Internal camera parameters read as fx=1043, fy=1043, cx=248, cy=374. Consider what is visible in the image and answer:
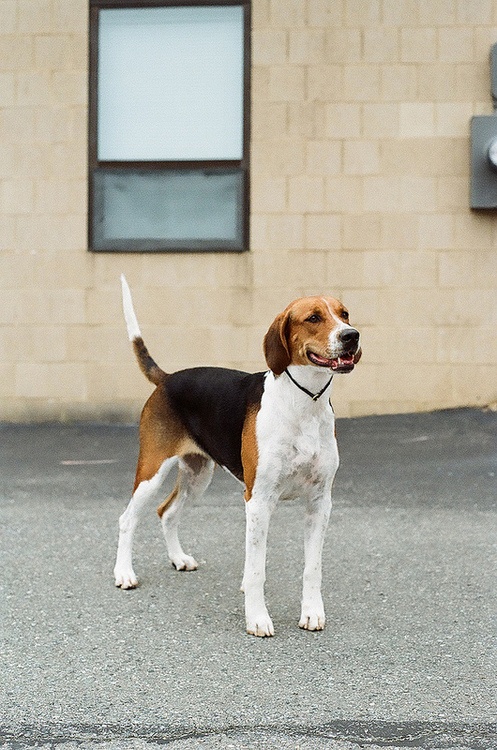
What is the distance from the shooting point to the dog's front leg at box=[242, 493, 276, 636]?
16.2 ft

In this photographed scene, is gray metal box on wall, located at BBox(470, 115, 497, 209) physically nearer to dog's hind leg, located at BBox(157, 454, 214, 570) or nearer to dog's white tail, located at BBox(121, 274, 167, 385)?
dog's white tail, located at BBox(121, 274, 167, 385)

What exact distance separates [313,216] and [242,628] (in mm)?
6879

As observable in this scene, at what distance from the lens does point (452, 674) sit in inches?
173

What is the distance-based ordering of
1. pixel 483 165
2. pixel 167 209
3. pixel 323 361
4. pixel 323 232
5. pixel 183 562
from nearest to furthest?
pixel 323 361
pixel 183 562
pixel 483 165
pixel 323 232
pixel 167 209

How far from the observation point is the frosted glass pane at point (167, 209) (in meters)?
11.4

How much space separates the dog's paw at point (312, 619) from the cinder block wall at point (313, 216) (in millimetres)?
6251

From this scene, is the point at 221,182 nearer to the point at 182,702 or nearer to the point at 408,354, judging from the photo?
the point at 408,354

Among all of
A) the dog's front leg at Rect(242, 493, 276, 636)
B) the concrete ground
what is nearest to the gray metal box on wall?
the concrete ground

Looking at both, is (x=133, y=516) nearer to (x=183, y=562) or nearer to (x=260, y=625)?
(x=183, y=562)

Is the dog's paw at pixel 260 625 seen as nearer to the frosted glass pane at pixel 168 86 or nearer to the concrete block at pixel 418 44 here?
the frosted glass pane at pixel 168 86

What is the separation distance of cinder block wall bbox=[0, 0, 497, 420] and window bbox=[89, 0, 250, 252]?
0.18 m

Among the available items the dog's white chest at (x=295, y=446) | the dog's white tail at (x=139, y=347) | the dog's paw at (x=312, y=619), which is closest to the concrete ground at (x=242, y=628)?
the dog's paw at (x=312, y=619)

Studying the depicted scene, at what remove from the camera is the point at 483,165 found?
1096 cm

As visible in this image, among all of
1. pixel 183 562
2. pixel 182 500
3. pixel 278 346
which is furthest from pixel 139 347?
pixel 278 346
